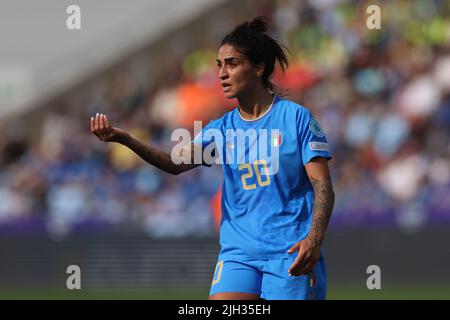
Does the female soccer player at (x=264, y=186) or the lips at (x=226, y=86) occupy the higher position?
the lips at (x=226, y=86)

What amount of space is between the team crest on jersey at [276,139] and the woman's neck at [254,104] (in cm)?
23

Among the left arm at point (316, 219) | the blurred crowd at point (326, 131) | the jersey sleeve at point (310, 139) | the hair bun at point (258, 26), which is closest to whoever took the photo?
the left arm at point (316, 219)

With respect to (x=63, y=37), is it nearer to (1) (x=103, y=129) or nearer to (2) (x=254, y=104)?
(2) (x=254, y=104)

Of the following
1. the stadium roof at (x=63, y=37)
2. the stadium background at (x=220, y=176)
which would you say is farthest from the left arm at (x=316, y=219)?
the stadium roof at (x=63, y=37)

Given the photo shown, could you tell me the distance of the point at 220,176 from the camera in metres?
18.8

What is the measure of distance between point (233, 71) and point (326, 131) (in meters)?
11.0

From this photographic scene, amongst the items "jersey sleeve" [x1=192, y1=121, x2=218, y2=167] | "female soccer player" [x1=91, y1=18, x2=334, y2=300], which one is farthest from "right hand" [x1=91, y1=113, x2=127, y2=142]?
"jersey sleeve" [x1=192, y1=121, x2=218, y2=167]

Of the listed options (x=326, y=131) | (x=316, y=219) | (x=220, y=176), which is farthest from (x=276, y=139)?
(x=326, y=131)

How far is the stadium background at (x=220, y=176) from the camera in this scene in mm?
17812

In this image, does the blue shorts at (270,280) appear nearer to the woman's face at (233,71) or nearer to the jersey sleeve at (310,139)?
the jersey sleeve at (310,139)

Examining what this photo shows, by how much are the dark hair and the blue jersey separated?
12.2 inches

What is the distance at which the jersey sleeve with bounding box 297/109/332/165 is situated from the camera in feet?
25.1

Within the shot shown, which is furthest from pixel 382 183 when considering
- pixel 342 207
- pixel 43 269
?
pixel 43 269

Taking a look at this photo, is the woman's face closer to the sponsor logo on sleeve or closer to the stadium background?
the sponsor logo on sleeve
